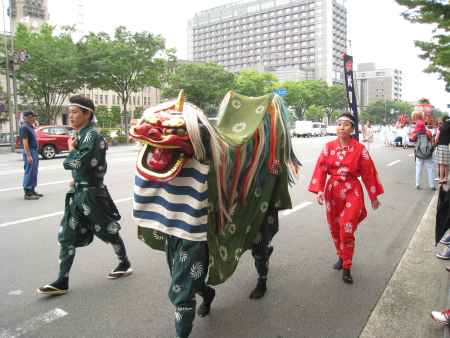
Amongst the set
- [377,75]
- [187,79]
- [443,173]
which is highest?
[377,75]

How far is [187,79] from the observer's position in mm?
39375

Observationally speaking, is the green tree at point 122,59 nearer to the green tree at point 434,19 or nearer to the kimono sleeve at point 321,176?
the green tree at point 434,19

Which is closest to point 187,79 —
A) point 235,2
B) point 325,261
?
point 325,261

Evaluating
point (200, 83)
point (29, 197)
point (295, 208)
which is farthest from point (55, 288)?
point (200, 83)

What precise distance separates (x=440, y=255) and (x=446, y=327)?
179 centimetres

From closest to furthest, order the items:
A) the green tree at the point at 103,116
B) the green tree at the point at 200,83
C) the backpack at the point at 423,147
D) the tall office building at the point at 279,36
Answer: the backpack at the point at 423,147 < the green tree at the point at 200,83 < the green tree at the point at 103,116 < the tall office building at the point at 279,36

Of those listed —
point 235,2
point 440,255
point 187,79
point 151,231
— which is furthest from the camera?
point 235,2

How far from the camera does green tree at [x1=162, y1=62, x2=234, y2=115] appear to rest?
38812 mm

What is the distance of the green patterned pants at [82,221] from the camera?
361 cm

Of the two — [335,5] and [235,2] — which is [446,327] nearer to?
[335,5]

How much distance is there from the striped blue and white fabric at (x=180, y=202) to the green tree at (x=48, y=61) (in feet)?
82.0

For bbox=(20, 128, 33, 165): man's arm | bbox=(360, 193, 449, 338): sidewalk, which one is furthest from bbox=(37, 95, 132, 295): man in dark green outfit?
bbox=(20, 128, 33, 165): man's arm

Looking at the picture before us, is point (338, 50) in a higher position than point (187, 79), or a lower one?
higher

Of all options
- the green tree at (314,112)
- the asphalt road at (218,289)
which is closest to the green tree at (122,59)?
the asphalt road at (218,289)
